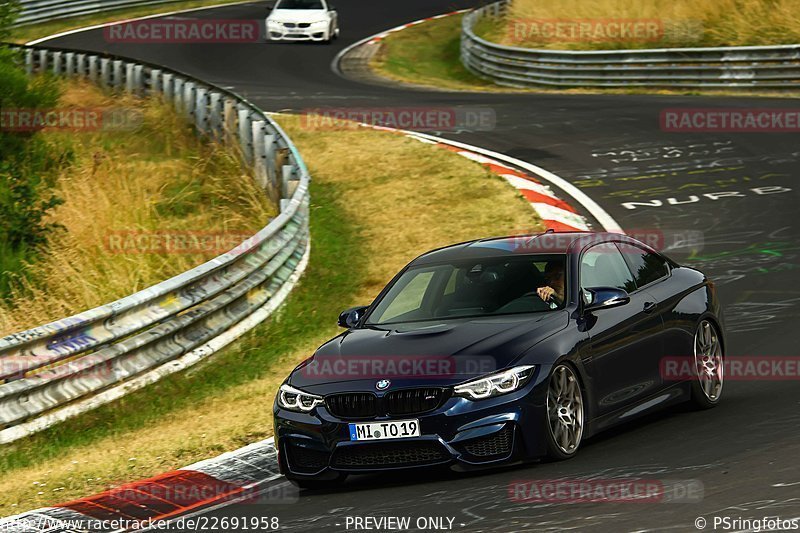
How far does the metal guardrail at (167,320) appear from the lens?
1066 cm

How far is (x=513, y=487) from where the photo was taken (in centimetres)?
724

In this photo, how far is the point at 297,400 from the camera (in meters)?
8.00

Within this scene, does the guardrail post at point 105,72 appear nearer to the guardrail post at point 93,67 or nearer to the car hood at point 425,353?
the guardrail post at point 93,67

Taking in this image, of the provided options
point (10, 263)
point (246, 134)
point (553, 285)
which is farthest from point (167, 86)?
point (553, 285)

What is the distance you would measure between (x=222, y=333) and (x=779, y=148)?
10.5 m

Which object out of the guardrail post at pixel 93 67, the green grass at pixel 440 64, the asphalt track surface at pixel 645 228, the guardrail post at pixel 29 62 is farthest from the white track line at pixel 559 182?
the guardrail post at pixel 29 62

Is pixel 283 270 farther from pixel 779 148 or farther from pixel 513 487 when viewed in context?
pixel 779 148

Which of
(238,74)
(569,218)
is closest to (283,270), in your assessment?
(569,218)

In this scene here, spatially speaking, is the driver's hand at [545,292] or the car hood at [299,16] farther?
the car hood at [299,16]

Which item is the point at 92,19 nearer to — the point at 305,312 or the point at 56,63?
the point at 56,63

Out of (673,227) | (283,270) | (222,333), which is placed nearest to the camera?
(222,333)

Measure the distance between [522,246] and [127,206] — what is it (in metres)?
10.1

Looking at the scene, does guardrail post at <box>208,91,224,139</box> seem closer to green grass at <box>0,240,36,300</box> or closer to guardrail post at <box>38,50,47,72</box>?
green grass at <box>0,240,36,300</box>

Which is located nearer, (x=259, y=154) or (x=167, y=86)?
(x=259, y=154)
